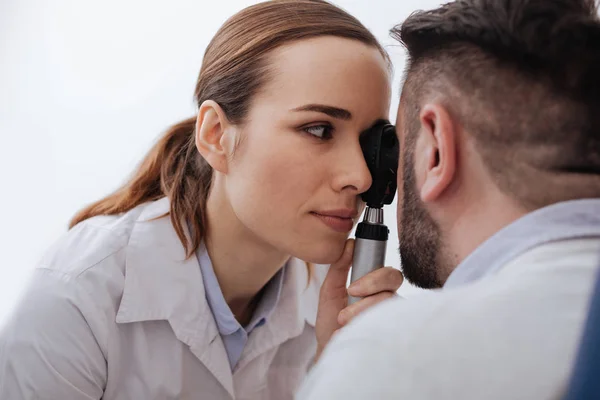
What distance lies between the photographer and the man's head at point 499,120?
0.78 m

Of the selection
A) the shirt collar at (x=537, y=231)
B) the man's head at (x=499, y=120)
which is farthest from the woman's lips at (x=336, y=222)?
the shirt collar at (x=537, y=231)

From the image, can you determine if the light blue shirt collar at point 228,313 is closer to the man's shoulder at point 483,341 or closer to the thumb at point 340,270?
the thumb at point 340,270

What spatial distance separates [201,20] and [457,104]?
4.25 ft

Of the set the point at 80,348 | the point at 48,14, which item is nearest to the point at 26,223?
the point at 48,14

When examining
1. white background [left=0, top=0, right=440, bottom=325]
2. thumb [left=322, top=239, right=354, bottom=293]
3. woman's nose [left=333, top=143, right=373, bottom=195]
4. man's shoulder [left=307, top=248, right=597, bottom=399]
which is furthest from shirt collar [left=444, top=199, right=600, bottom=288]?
white background [left=0, top=0, right=440, bottom=325]

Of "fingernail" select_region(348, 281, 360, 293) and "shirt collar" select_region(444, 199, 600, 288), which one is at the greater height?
"shirt collar" select_region(444, 199, 600, 288)

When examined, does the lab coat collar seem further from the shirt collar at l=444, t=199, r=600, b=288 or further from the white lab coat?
the shirt collar at l=444, t=199, r=600, b=288

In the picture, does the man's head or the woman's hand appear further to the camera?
the woman's hand

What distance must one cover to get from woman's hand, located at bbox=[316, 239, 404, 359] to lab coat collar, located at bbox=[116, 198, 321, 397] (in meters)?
0.18

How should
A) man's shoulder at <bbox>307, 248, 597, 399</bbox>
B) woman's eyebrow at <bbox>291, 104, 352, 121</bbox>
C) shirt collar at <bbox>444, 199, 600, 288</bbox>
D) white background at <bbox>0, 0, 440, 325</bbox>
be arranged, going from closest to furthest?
man's shoulder at <bbox>307, 248, 597, 399</bbox> → shirt collar at <bbox>444, 199, 600, 288</bbox> → woman's eyebrow at <bbox>291, 104, 352, 121</bbox> → white background at <bbox>0, 0, 440, 325</bbox>

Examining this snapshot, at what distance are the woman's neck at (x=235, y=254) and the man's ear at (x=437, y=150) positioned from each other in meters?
0.47

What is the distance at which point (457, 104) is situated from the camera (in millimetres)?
862

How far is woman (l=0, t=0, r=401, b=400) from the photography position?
113 cm

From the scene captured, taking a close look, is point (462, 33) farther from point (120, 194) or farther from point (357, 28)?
point (120, 194)
